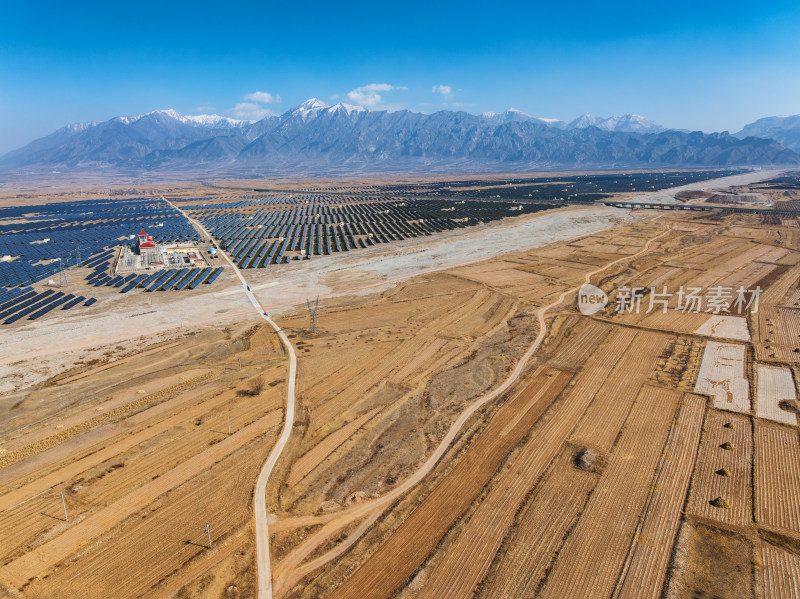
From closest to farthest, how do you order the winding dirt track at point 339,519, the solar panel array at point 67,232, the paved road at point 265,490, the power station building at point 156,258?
the paved road at point 265,490, the winding dirt track at point 339,519, the power station building at point 156,258, the solar panel array at point 67,232

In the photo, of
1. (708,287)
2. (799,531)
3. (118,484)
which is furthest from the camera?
(708,287)

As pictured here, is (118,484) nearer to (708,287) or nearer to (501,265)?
(501,265)

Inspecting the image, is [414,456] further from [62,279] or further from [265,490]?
[62,279]

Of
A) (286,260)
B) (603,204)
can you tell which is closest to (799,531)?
(286,260)

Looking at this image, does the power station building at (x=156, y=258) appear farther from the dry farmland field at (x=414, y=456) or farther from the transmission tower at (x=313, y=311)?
the transmission tower at (x=313, y=311)

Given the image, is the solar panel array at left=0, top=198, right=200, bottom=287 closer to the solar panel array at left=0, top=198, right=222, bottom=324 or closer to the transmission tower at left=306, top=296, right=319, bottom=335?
the solar panel array at left=0, top=198, right=222, bottom=324

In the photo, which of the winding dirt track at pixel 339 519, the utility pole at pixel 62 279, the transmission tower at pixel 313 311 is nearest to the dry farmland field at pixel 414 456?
the winding dirt track at pixel 339 519

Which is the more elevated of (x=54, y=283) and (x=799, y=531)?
(x=54, y=283)
